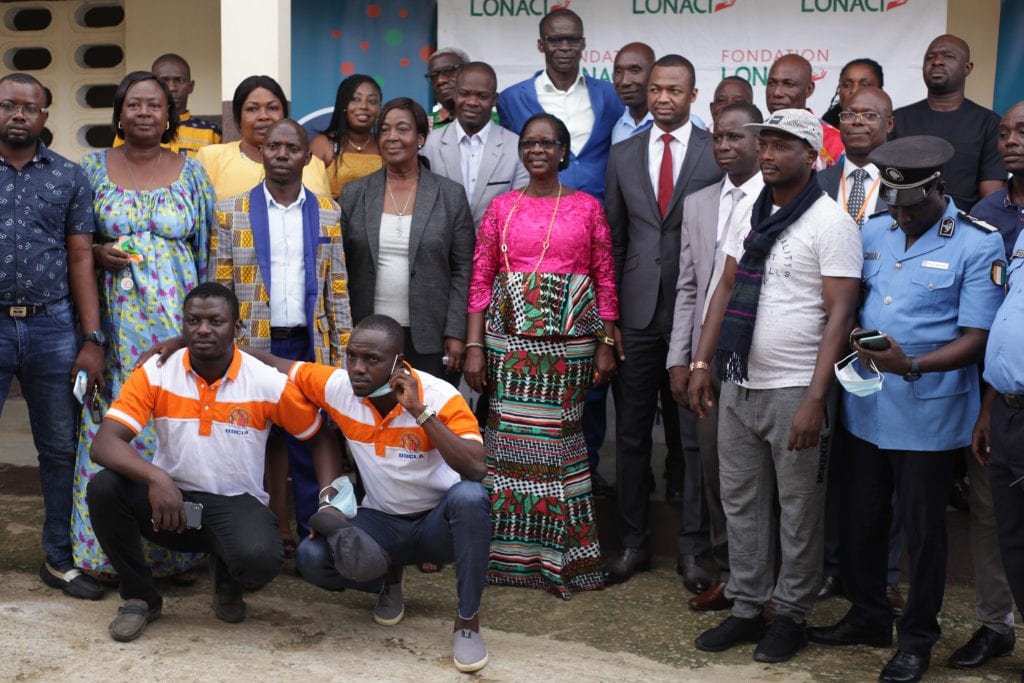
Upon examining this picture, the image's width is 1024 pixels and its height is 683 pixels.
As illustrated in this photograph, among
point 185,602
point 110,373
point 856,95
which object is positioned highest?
point 856,95

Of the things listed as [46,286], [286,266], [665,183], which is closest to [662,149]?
[665,183]

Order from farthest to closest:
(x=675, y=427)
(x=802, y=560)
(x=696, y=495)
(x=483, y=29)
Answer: (x=483, y=29), (x=675, y=427), (x=696, y=495), (x=802, y=560)

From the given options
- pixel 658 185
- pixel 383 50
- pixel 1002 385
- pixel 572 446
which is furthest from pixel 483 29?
pixel 1002 385

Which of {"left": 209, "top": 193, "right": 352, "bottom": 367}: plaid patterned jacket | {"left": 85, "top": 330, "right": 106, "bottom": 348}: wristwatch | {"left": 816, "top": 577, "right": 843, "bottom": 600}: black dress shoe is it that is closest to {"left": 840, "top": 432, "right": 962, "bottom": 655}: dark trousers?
{"left": 816, "top": 577, "right": 843, "bottom": 600}: black dress shoe

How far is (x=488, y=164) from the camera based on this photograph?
576 cm

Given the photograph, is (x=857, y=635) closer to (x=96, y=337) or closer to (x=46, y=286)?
(x=96, y=337)

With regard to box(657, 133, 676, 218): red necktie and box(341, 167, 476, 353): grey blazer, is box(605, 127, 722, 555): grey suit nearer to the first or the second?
box(657, 133, 676, 218): red necktie

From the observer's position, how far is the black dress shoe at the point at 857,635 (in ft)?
15.2

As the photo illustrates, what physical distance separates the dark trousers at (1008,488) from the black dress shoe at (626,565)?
5.85ft

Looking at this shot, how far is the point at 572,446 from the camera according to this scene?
5.43m

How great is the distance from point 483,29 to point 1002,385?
464 centimetres

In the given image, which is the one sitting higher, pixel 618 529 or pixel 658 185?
pixel 658 185

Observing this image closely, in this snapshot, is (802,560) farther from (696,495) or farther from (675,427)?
(675,427)

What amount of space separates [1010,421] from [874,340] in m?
0.51
